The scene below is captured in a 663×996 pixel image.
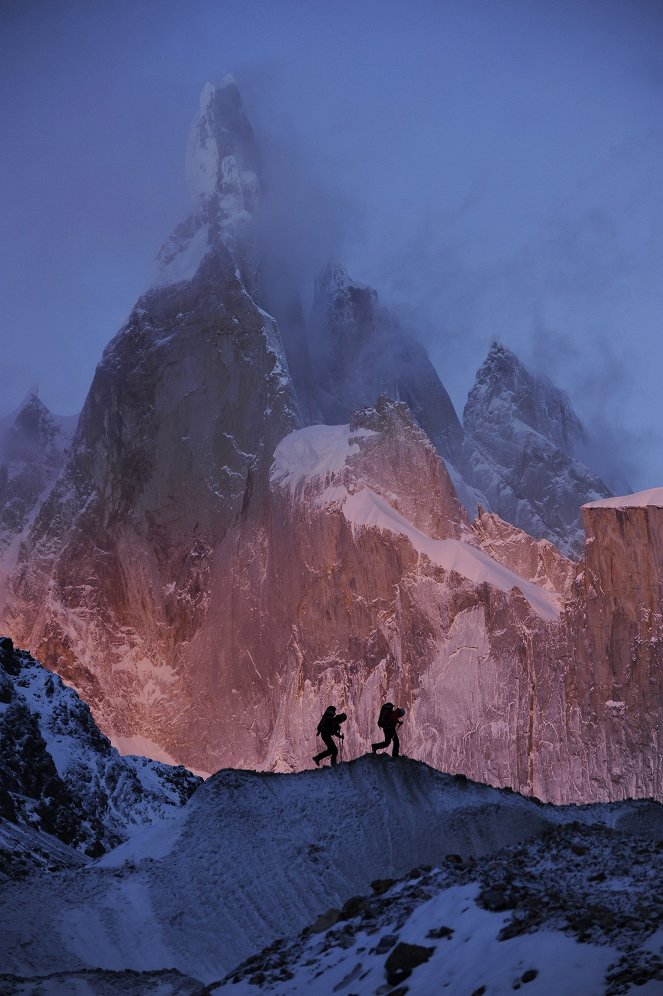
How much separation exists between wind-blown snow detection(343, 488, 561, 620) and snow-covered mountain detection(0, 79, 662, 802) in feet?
0.78

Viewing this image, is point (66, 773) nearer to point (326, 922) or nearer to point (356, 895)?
point (356, 895)

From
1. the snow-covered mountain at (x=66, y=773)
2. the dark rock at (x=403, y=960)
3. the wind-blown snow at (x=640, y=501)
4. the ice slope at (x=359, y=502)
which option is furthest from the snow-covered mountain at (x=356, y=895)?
the ice slope at (x=359, y=502)

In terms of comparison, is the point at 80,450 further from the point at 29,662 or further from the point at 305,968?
the point at 305,968

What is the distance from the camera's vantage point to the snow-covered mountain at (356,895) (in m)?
15.8

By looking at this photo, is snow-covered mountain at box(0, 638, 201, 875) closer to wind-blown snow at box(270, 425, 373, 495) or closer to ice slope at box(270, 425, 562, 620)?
ice slope at box(270, 425, 562, 620)

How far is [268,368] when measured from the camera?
4983 inches

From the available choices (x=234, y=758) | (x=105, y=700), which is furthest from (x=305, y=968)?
(x=105, y=700)

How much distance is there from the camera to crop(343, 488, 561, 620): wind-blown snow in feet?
347

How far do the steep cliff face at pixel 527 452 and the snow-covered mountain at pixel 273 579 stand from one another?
38.1 ft

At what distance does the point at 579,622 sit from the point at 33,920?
8057 centimetres

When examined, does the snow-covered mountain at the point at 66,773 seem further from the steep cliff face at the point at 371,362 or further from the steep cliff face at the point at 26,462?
the steep cliff face at the point at 371,362

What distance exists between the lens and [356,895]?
2330cm

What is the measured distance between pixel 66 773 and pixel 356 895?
213ft

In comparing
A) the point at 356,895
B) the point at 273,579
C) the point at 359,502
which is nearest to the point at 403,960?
the point at 356,895
